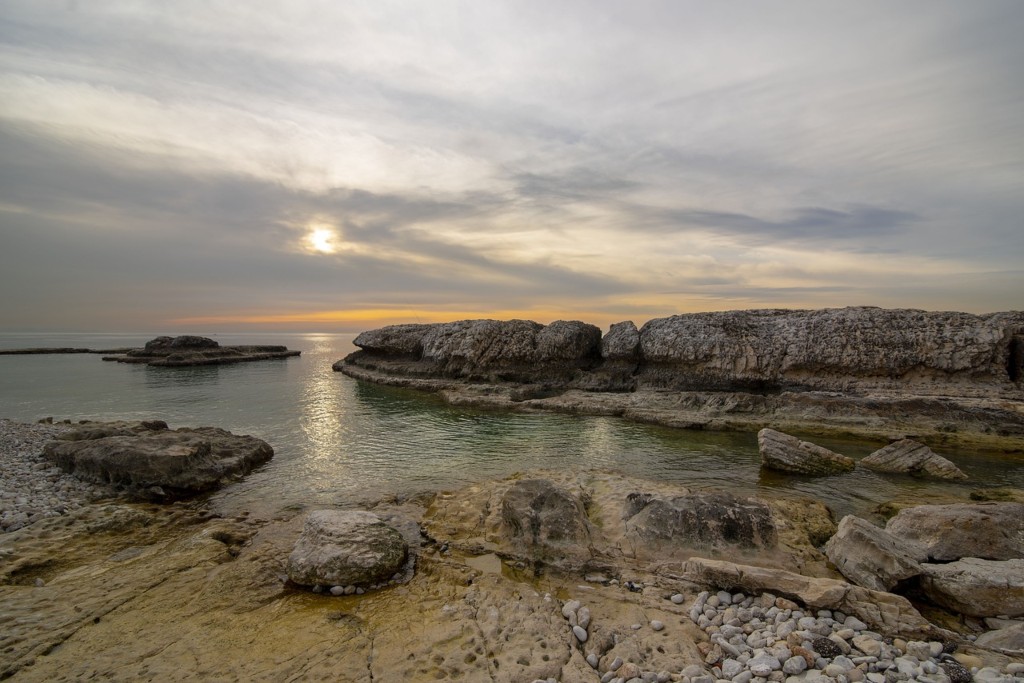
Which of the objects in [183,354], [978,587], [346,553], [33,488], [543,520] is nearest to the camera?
[978,587]

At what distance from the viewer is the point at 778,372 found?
1033 inches

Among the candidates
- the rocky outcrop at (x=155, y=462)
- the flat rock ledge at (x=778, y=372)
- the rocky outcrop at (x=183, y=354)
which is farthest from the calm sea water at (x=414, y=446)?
the rocky outcrop at (x=183, y=354)

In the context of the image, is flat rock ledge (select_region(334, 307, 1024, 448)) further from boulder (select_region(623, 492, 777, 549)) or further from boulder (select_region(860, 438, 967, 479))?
boulder (select_region(623, 492, 777, 549))

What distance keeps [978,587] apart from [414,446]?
16.5m

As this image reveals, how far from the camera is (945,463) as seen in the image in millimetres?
14789

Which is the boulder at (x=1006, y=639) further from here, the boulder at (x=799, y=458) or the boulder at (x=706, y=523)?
the boulder at (x=799, y=458)

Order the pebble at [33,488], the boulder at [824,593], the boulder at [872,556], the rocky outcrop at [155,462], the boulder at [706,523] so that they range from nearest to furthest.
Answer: the boulder at [824,593], the boulder at [872,556], the boulder at [706,523], the pebble at [33,488], the rocky outcrop at [155,462]

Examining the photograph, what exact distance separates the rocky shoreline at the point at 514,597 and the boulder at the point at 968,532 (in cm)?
4

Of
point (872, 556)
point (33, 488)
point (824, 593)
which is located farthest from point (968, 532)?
point (33, 488)

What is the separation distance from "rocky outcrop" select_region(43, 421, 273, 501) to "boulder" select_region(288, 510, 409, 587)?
6.59 m

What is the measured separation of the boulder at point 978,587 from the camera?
21.1 ft

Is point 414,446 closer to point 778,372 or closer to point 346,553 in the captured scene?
point 346,553

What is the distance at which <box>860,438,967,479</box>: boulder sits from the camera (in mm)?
14656

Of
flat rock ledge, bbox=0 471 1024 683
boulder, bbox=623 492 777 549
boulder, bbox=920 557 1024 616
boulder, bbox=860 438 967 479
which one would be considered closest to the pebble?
flat rock ledge, bbox=0 471 1024 683
